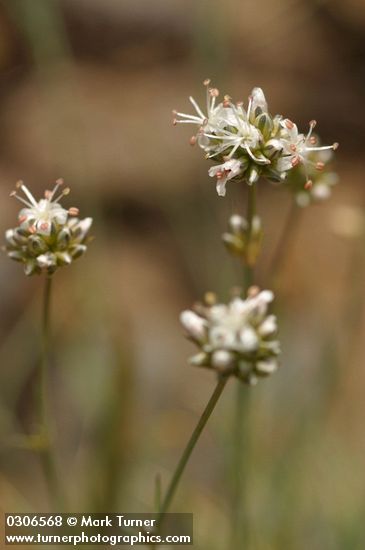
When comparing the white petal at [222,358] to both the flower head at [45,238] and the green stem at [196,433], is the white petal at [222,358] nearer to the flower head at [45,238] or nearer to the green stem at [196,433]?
the green stem at [196,433]

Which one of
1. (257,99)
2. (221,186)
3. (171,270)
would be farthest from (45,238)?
(171,270)

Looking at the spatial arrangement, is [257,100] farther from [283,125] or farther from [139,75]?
[139,75]

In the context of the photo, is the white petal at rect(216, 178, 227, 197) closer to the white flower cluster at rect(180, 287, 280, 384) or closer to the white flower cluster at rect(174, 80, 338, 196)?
the white flower cluster at rect(174, 80, 338, 196)

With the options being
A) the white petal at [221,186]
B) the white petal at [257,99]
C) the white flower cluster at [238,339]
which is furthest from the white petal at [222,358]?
the white petal at [257,99]

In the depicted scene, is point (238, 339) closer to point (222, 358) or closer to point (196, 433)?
point (222, 358)

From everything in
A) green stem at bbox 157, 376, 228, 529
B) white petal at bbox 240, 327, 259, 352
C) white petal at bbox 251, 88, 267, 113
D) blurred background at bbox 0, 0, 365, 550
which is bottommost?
green stem at bbox 157, 376, 228, 529

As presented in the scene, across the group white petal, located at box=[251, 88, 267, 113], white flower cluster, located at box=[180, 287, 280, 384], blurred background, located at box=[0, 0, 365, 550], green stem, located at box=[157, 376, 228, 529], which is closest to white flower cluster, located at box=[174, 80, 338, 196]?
white petal, located at box=[251, 88, 267, 113]
